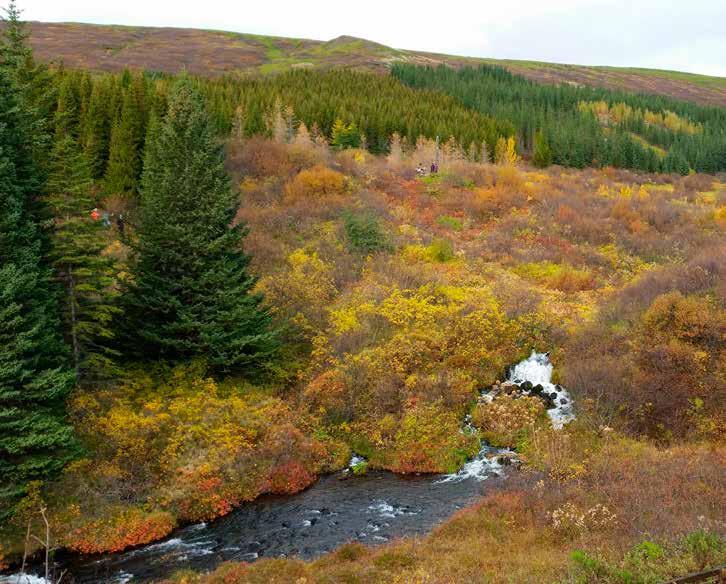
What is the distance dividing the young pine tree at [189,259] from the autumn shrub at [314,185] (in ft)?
71.1

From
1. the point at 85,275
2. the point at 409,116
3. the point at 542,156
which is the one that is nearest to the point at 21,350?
the point at 85,275

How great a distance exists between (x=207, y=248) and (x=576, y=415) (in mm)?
17270

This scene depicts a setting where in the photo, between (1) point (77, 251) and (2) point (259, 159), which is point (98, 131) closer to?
(2) point (259, 159)

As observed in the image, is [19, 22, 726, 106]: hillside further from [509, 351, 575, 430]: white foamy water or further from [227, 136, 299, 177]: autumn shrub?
[509, 351, 575, 430]: white foamy water

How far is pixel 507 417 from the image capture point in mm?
25391

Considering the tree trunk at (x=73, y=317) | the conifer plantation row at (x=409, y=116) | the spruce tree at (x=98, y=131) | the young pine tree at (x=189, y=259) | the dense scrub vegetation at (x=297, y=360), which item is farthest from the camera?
the conifer plantation row at (x=409, y=116)

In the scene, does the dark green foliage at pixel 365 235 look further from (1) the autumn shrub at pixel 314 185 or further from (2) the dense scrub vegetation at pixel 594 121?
(2) the dense scrub vegetation at pixel 594 121

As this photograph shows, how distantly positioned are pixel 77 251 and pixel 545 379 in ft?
70.8

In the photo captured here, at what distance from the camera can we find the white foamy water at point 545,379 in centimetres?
2588

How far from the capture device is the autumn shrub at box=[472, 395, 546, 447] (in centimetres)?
2455

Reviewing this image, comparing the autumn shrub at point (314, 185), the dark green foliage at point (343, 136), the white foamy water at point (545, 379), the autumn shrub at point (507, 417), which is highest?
the dark green foliage at point (343, 136)

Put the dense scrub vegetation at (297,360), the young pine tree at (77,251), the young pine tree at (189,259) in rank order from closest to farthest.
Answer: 1. the dense scrub vegetation at (297,360)
2. the young pine tree at (77,251)
3. the young pine tree at (189,259)

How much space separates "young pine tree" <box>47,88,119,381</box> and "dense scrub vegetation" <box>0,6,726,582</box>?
10 centimetres

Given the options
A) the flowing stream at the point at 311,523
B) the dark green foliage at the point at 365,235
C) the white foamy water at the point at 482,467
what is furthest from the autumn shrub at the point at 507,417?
the dark green foliage at the point at 365,235
